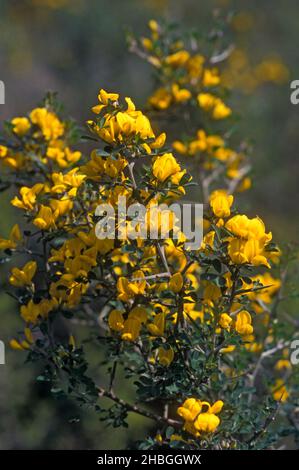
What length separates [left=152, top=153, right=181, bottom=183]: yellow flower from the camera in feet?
4.20

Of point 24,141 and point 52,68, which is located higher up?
point 52,68

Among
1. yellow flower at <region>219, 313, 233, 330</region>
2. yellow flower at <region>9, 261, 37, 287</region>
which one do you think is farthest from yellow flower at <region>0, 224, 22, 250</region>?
yellow flower at <region>219, 313, 233, 330</region>

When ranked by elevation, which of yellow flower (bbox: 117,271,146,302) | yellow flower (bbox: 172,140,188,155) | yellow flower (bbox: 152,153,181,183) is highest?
yellow flower (bbox: 172,140,188,155)

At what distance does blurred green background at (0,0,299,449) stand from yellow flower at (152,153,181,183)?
6.39ft

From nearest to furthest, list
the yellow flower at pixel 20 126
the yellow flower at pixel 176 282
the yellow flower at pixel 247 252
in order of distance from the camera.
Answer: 1. the yellow flower at pixel 247 252
2. the yellow flower at pixel 176 282
3. the yellow flower at pixel 20 126

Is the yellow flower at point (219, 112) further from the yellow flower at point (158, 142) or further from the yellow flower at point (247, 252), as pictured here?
the yellow flower at point (247, 252)

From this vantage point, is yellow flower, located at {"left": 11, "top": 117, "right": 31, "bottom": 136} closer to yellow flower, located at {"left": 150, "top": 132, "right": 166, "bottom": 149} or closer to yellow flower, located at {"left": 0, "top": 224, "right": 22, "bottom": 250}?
yellow flower, located at {"left": 0, "top": 224, "right": 22, "bottom": 250}

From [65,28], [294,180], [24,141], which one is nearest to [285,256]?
[24,141]

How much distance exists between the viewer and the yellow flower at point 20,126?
1876mm

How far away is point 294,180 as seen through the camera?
669cm

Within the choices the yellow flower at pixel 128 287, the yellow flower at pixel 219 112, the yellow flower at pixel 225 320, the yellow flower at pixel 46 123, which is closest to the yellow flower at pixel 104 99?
the yellow flower at pixel 128 287

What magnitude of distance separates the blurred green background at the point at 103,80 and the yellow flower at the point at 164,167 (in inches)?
76.7
